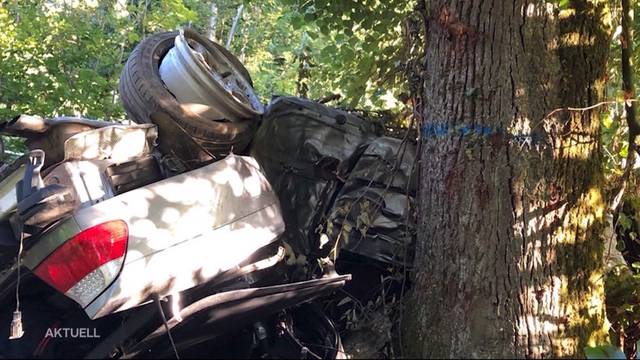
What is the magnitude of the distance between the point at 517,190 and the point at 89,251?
1.84m

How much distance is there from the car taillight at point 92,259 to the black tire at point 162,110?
4.07 ft

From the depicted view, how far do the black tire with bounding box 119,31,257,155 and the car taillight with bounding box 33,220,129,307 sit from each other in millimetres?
Answer: 1242

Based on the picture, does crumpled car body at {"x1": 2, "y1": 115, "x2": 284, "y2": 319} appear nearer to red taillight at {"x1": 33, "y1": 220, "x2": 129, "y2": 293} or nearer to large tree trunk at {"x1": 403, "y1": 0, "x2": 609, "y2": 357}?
red taillight at {"x1": 33, "y1": 220, "x2": 129, "y2": 293}

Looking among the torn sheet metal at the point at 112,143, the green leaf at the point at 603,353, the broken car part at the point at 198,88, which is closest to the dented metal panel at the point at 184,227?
the torn sheet metal at the point at 112,143

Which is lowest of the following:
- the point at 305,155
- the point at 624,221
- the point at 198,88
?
the point at 624,221

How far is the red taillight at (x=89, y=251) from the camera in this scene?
2.45 metres

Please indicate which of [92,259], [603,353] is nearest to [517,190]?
[603,353]

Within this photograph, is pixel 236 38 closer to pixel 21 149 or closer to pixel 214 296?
pixel 21 149

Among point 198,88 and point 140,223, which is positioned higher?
point 198,88

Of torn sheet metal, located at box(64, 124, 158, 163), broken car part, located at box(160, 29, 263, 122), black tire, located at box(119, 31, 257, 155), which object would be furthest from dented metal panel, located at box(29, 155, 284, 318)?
broken car part, located at box(160, 29, 263, 122)

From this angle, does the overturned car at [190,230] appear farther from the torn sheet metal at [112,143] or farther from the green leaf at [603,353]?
the green leaf at [603,353]

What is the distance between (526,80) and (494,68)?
0.48 ft

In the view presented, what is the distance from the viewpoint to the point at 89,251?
8.05ft

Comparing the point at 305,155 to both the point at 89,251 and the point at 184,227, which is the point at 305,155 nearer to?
the point at 184,227
